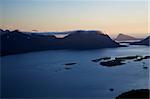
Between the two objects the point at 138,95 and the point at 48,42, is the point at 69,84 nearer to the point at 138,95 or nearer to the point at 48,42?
the point at 138,95

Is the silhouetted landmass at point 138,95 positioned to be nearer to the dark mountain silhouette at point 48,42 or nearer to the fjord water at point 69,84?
the fjord water at point 69,84

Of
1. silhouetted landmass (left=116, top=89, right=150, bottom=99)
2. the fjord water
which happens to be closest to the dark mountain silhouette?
the fjord water

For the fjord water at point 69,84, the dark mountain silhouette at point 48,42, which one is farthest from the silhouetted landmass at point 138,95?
the dark mountain silhouette at point 48,42

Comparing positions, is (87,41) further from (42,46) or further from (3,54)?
(3,54)

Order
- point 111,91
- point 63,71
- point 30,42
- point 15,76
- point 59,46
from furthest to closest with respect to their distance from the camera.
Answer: point 59,46
point 30,42
point 63,71
point 15,76
point 111,91

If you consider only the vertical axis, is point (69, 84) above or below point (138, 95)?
below

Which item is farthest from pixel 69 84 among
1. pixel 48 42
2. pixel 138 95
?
pixel 48 42

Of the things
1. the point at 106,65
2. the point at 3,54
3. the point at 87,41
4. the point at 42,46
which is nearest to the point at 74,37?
the point at 87,41

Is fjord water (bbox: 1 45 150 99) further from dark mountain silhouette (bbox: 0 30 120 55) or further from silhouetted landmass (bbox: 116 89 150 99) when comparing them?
dark mountain silhouette (bbox: 0 30 120 55)
